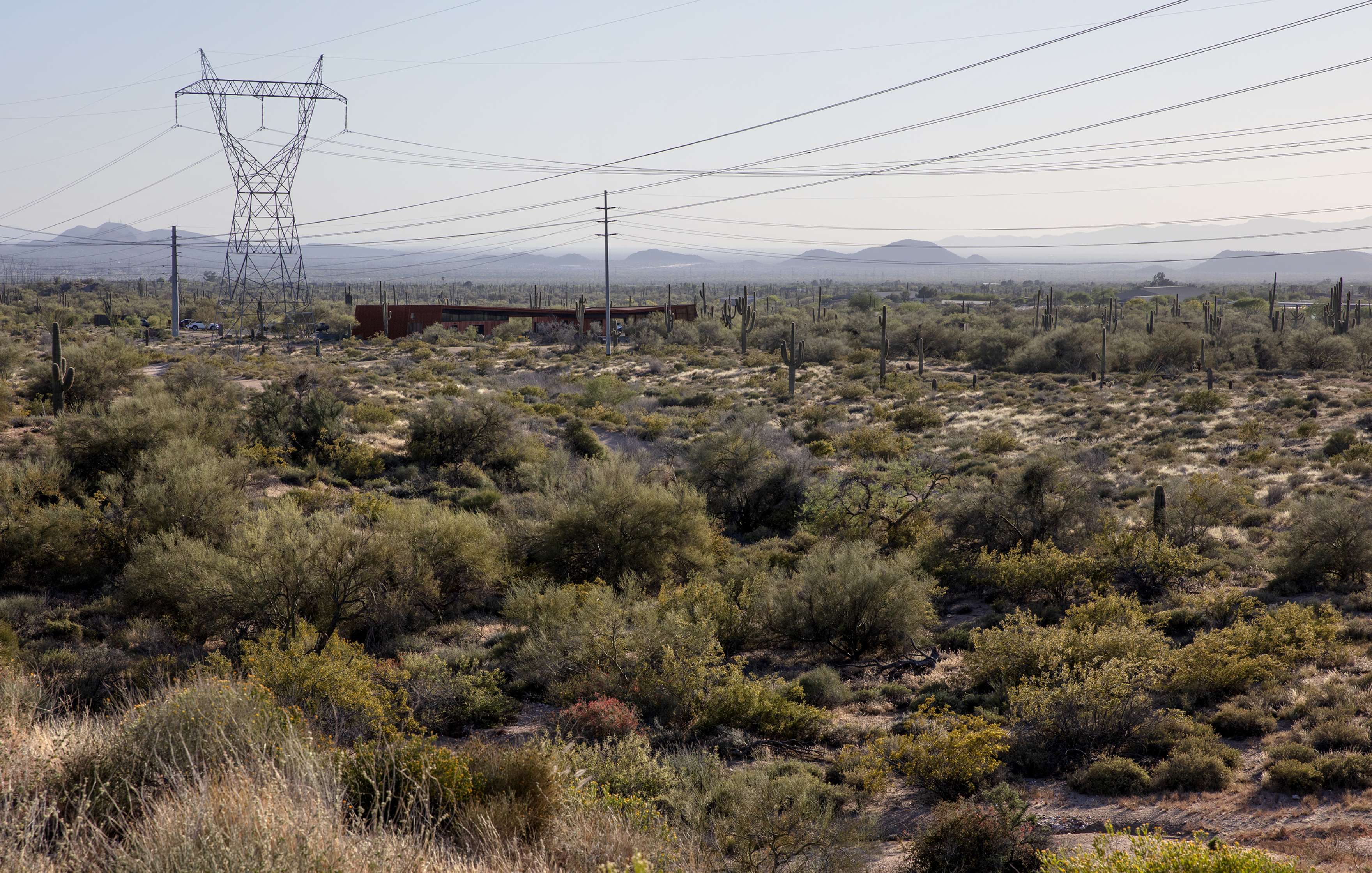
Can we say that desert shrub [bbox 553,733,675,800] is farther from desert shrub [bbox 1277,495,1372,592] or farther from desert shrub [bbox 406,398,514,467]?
desert shrub [bbox 406,398,514,467]

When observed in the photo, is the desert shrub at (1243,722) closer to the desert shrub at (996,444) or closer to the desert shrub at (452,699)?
the desert shrub at (452,699)

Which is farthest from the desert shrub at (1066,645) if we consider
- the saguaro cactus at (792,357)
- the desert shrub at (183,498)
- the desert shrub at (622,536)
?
the saguaro cactus at (792,357)

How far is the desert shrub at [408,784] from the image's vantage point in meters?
7.95

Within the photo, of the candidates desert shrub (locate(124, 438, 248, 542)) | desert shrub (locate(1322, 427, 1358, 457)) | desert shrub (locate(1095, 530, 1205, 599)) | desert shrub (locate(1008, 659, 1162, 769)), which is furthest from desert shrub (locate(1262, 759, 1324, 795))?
desert shrub (locate(1322, 427, 1358, 457))

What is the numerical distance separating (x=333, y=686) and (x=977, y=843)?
26.8ft

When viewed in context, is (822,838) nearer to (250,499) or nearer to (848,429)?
(250,499)

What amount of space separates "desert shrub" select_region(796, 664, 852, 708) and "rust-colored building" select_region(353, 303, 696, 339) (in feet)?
200

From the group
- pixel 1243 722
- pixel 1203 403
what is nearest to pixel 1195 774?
pixel 1243 722

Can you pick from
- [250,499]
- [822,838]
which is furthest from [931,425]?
[822,838]

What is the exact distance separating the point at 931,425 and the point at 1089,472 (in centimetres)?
1382

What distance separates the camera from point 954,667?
1592 cm

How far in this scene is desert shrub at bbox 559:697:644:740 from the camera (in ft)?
40.2

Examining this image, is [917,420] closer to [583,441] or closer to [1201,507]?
[583,441]

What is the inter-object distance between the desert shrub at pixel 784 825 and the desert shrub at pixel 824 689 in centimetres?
353
